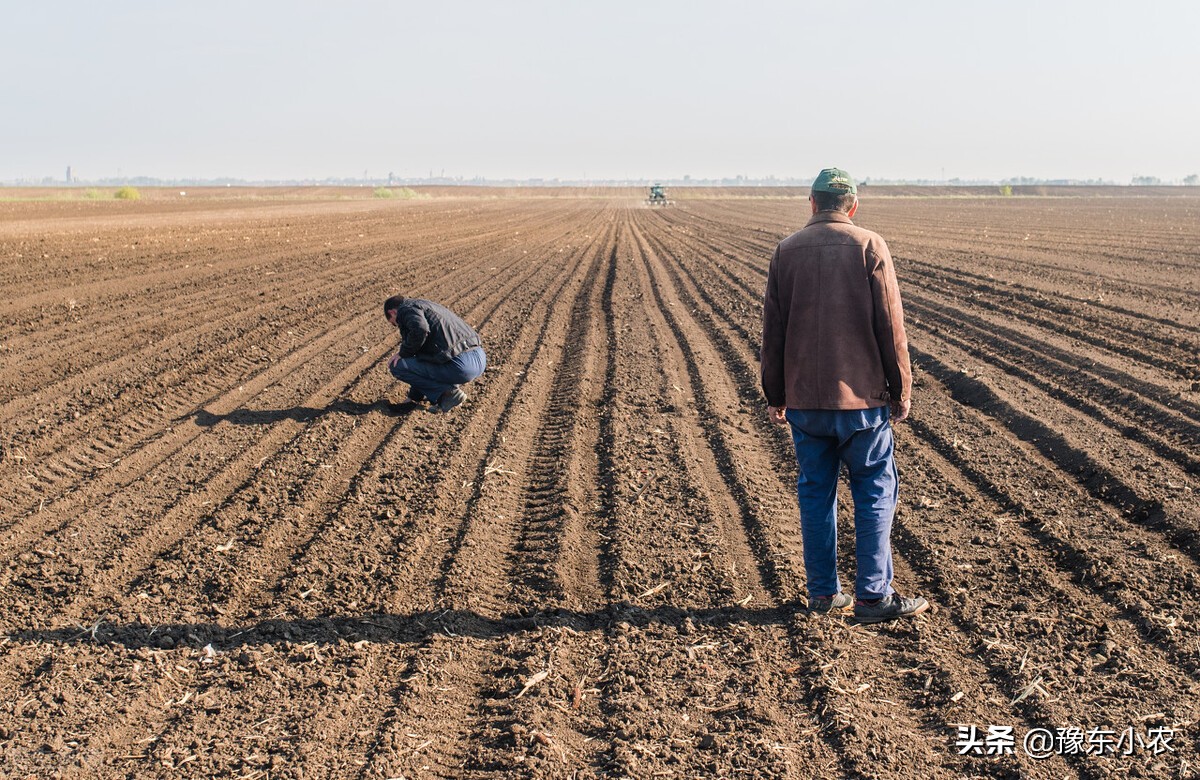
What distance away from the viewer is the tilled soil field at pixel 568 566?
145 inches

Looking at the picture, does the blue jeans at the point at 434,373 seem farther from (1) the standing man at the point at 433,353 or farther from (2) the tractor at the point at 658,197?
(2) the tractor at the point at 658,197

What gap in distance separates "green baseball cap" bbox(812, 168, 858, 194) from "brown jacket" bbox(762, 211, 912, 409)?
12 cm

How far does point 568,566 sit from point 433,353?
12.4 ft

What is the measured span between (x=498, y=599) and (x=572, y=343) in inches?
292

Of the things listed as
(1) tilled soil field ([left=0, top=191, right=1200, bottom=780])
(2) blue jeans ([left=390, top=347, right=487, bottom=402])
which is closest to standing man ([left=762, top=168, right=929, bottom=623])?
(1) tilled soil field ([left=0, top=191, right=1200, bottom=780])

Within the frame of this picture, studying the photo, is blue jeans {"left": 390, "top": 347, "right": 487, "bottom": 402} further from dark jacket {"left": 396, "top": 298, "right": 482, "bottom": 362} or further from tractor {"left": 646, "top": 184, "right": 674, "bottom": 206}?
tractor {"left": 646, "top": 184, "right": 674, "bottom": 206}

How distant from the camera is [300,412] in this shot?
8727 millimetres

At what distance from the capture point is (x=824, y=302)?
4.55 metres

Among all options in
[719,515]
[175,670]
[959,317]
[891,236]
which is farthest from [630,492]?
[891,236]

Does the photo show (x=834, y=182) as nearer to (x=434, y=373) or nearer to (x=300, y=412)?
(x=434, y=373)

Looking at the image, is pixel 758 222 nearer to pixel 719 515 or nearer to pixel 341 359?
pixel 341 359

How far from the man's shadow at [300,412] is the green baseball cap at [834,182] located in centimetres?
512

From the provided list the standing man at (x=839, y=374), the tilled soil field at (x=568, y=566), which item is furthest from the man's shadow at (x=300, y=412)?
the standing man at (x=839, y=374)

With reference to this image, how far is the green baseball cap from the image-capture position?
4.62 metres
